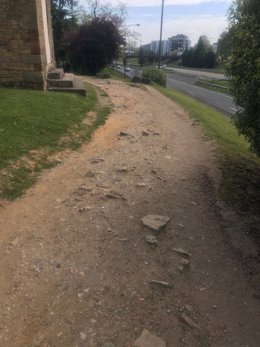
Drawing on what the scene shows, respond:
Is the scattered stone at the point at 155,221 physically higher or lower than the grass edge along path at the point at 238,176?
higher

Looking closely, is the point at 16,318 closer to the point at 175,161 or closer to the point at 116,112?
the point at 175,161

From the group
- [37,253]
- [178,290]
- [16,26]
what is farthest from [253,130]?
[16,26]

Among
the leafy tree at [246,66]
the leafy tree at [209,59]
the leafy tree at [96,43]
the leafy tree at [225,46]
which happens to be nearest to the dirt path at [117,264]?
the leafy tree at [246,66]

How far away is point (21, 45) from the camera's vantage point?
41.7 ft

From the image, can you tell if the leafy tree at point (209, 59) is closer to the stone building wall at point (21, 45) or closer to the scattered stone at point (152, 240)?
the stone building wall at point (21, 45)

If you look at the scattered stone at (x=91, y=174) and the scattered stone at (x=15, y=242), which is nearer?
the scattered stone at (x=15, y=242)

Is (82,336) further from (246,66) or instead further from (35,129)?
(35,129)

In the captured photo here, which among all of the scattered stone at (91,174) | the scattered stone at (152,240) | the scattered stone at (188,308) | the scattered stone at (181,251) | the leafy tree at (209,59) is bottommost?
the leafy tree at (209,59)

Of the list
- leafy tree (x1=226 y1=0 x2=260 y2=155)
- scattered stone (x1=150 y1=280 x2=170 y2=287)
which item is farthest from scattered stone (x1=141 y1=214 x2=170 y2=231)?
leafy tree (x1=226 y1=0 x2=260 y2=155)

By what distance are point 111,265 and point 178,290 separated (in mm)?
877

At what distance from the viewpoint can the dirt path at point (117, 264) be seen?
407 cm

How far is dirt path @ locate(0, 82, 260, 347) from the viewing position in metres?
4.07

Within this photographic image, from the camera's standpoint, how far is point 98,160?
323 inches

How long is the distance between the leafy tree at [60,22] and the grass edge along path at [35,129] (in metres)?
26.8
